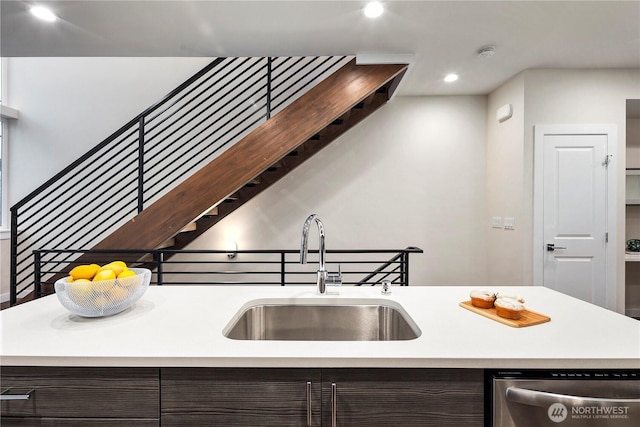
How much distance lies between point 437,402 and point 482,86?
374cm

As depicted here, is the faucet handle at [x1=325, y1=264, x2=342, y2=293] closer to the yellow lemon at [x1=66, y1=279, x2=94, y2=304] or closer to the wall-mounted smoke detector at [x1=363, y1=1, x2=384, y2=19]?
the yellow lemon at [x1=66, y1=279, x2=94, y2=304]

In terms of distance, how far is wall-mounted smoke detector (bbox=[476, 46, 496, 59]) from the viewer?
2732 millimetres

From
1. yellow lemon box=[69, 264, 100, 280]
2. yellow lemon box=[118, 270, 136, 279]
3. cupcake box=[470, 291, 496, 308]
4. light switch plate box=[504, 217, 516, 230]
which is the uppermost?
light switch plate box=[504, 217, 516, 230]

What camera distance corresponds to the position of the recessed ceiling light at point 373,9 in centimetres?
215

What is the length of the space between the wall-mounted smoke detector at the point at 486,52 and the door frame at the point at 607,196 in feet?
2.99

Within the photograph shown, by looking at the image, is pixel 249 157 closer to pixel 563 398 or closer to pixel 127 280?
pixel 127 280

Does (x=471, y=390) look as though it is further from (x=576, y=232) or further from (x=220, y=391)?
(x=576, y=232)

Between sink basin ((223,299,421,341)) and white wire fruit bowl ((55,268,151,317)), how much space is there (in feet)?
1.42

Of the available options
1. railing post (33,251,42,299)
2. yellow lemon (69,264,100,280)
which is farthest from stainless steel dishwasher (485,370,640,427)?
railing post (33,251,42,299)

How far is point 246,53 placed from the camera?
9.57ft

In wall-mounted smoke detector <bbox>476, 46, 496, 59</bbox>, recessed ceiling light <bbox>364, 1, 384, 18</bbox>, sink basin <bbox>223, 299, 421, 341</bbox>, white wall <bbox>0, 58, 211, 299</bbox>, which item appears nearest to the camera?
sink basin <bbox>223, 299, 421, 341</bbox>

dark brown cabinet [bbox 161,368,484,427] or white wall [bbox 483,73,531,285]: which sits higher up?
white wall [bbox 483,73,531,285]

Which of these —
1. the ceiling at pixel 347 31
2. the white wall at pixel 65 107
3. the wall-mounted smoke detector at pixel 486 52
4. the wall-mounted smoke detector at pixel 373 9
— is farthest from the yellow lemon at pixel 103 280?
the white wall at pixel 65 107

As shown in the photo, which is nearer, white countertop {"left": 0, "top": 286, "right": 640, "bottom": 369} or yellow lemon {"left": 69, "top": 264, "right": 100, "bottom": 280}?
white countertop {"left": 0, "top": 286, "right": 640, "bottom": 369}
